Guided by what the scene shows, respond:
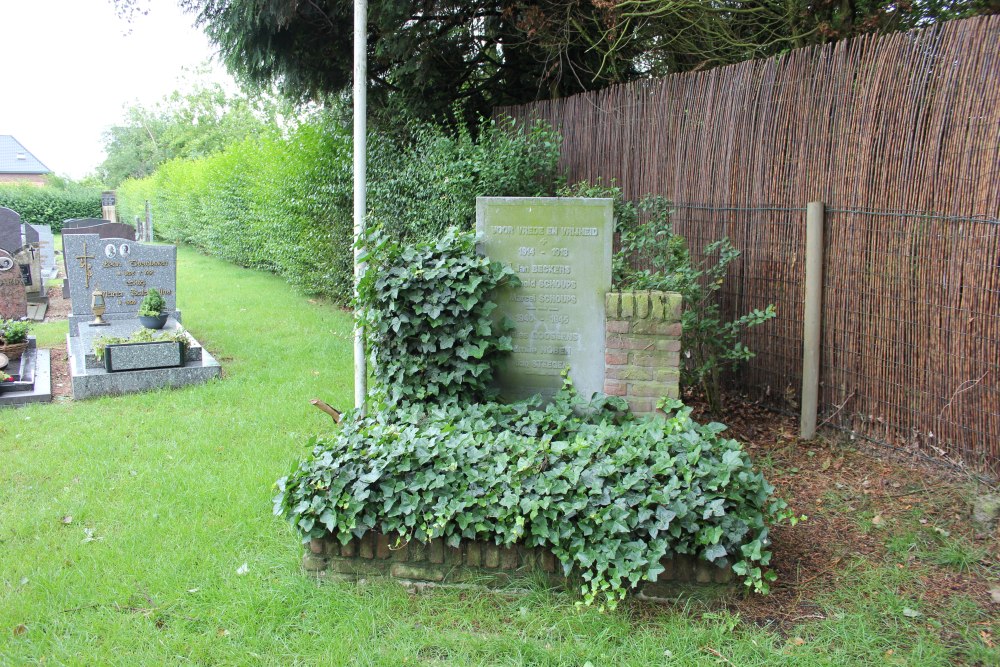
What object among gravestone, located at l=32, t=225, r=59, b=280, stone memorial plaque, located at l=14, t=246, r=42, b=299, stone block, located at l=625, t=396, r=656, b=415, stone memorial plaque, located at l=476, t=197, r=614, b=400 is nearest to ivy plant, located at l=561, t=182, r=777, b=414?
stone memorial plaque, located at l=476, t=197, r=614, b=400

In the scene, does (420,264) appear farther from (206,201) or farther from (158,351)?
(206,201)

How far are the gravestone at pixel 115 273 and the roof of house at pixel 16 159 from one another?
65.5 meters

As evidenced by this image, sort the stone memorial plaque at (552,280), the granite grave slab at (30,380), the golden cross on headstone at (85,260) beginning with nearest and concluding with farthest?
1. the stone memorial plaque at (552,280)
2. the granite grave slab at (30,380)
3. the golden cross on headstone at (85,260)

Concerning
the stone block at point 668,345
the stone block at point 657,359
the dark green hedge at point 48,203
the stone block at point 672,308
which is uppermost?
the dark green hedge at point 48,203

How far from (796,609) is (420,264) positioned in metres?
2.71

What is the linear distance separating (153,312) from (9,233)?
6315 millimetres

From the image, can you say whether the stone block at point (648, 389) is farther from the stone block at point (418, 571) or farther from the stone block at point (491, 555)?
the stone block at point (418, 571)

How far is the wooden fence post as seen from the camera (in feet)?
16.2

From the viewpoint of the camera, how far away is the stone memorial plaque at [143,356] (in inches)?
273

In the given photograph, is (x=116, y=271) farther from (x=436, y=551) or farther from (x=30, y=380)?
(x=436, y=551)

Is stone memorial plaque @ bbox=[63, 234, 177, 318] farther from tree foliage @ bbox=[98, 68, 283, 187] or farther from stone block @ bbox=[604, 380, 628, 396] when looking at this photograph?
tree foliage @ bbox=[98, 68, 283, 187]

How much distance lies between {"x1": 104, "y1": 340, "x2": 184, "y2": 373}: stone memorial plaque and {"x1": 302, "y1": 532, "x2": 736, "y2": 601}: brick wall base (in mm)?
4306

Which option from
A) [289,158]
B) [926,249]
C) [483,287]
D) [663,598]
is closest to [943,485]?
[926,249]

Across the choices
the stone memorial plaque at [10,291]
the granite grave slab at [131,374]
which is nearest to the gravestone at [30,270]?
the stone memorial plaque at [10,291]
